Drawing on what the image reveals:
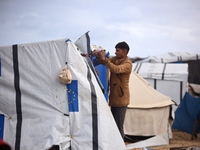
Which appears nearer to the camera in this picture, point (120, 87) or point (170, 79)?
point (120, 87)

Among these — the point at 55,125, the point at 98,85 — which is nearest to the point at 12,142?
the point at 55,125

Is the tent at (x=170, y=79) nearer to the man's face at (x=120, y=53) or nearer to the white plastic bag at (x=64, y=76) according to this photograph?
the man's face at (x=120, y=53)

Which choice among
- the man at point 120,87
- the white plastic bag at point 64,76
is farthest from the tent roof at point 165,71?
the white plastic bag at point 64,76

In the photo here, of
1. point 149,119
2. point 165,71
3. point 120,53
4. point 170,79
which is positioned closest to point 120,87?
point 120,53

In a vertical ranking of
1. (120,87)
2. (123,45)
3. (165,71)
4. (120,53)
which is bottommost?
(120,87)

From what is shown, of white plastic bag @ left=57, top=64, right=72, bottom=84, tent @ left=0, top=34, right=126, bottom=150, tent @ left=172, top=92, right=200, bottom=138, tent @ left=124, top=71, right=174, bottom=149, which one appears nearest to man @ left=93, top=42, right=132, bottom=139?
tent @ left=0, top=34, right=126, bottom=150

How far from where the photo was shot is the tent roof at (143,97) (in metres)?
5.02

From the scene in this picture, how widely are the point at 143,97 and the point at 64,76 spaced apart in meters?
2.94

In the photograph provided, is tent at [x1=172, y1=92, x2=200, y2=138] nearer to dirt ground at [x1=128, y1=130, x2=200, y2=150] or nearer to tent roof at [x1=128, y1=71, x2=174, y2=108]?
dirt ground at [x1=128, y1=130, x2=200, y2=150]

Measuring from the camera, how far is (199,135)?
5820 mm

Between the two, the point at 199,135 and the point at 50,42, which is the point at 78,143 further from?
the point at 199,135

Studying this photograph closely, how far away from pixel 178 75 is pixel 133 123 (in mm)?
2869

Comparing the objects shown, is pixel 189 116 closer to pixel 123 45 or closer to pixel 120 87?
pixel 120 87

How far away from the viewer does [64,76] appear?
2590mm
